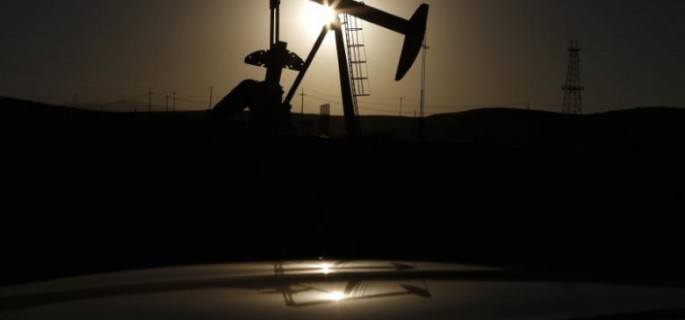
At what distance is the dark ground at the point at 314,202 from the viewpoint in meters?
9.55

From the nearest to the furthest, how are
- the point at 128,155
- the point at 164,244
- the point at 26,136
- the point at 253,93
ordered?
the point at 164,244, the point at 26,136, the point at 128,155, the point at 253,93

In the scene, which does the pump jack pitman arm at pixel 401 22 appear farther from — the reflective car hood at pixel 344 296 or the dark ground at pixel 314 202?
the reflective car hood at pixel 344 296

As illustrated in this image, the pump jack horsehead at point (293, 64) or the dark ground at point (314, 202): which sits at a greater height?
the pump jack horsehead at point (293, 64)

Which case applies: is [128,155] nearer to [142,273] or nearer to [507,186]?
[507,186]

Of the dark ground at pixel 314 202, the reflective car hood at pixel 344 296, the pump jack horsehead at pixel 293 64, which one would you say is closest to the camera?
the reflective car hood at pixel 344 296

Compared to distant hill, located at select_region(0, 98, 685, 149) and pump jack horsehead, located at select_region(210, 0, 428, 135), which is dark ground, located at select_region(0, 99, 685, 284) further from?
distant hill, located at select_region(0, 98, 685, 149)

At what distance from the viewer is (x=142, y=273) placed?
7.65 feet

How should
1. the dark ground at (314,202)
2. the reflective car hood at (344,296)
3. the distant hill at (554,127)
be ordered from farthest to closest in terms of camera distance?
1. the distant hill at (554,127)
2. the dark ground at (314,202)
3. the reflective car hood at (344,296)

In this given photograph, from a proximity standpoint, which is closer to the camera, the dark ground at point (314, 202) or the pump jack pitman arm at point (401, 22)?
the dark ground at point (314, 202)

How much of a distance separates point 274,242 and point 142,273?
7.80m

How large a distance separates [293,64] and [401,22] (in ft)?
11.9

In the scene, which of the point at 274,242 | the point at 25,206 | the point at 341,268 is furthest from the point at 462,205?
the point at 341,268

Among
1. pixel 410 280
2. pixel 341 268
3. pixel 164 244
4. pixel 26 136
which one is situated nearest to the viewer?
pixel 410 280

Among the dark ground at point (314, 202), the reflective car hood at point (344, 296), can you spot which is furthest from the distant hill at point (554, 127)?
the reflective car hood at point (344, 296)
